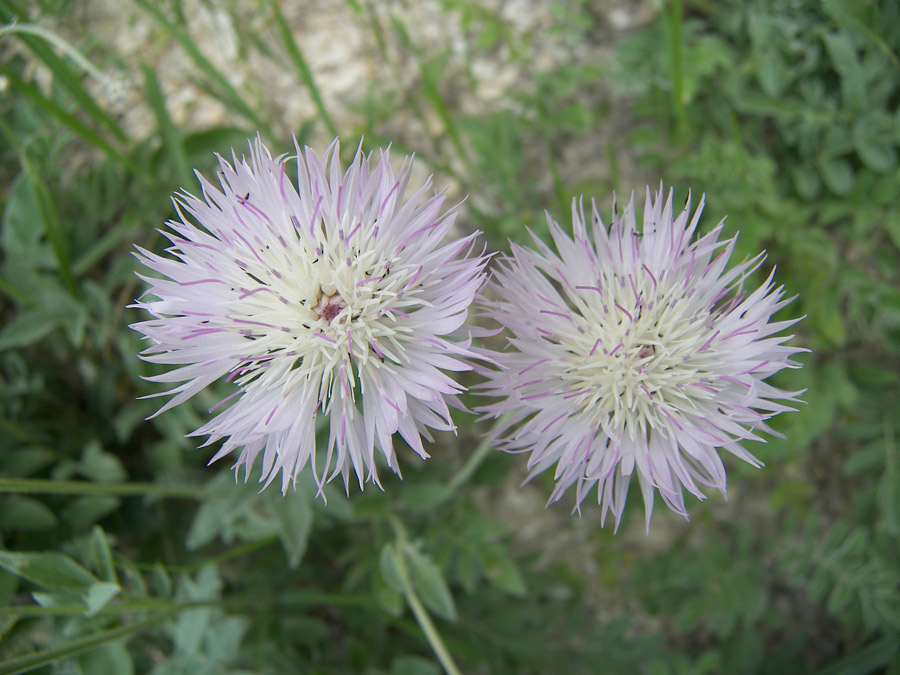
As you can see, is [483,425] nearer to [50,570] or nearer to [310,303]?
[310,303]

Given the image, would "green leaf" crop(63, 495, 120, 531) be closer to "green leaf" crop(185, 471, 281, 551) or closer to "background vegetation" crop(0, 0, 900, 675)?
"background vegetation" crop(0, 0, 900, 675)

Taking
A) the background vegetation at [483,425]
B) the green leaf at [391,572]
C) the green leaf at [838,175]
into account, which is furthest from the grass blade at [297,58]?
the green leaf at [838,175]

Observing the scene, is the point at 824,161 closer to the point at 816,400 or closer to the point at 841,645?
the point at 816,400

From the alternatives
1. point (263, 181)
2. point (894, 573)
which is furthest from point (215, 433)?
point (894, 573)

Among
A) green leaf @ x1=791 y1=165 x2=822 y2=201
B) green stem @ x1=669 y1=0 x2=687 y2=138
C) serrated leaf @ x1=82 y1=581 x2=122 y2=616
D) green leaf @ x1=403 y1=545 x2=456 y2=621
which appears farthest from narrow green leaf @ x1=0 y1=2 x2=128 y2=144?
green leaf @ x1=791 y1=165 x2=822 y2=201

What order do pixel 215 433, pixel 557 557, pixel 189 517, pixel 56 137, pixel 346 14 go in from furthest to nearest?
1. pixel 346 14
2. pixel 557 557
3. pixel 189 517
4. pixel 56 137
5. pixel 215 433

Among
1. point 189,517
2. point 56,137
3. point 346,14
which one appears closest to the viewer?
point 56,137

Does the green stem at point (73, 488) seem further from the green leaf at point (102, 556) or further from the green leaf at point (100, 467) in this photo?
the green leaf at point (100, 467)
